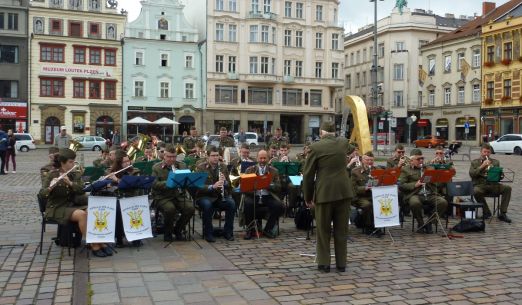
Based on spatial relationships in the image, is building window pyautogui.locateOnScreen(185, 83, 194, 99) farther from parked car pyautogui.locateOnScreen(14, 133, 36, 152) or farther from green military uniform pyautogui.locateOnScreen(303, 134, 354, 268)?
green military uniform pyautogui.locateOnScreen(303, 134, 354, 268)

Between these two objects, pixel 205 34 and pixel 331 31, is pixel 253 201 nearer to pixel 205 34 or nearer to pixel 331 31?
pixel 205 34

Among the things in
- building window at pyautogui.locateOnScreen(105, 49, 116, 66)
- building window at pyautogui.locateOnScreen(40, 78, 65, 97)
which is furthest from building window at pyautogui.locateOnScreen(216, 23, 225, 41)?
building window at pyautogui.locateOnScreen(40, 78, 65, 97)

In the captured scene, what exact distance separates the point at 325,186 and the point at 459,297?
2062mm

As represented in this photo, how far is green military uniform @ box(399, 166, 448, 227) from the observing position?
33.1ft

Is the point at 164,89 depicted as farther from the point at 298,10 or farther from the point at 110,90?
the point at 298,10

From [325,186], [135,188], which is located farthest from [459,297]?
[135,188]

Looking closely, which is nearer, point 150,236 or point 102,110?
point 150,236

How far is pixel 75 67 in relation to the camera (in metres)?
49.2

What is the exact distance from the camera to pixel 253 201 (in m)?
9.76

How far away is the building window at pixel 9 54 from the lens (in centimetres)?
4756

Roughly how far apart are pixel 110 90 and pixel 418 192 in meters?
43.8

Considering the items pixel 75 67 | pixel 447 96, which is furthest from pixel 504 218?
pixel 447 96

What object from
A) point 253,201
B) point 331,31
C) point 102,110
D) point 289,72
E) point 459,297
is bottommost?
point 459,297

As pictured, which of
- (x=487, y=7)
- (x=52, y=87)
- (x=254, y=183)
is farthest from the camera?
(x=487, y=7)
